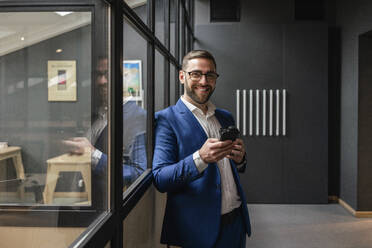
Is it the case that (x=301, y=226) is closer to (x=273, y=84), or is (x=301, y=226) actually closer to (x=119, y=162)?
(x=273, y=84)

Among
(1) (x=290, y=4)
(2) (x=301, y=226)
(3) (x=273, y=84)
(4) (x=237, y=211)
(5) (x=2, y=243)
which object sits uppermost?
(1) (x=290, y=4)

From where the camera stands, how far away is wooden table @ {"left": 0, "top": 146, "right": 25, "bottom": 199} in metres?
0.49

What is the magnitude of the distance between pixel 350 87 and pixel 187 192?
364 centimetres

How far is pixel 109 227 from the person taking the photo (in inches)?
35.7

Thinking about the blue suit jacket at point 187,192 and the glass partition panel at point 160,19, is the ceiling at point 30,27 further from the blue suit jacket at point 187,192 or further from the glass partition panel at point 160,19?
the glass partition panel at point 160,19

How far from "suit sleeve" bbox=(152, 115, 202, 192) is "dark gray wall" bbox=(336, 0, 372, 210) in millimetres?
3346

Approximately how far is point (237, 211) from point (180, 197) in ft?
1.05

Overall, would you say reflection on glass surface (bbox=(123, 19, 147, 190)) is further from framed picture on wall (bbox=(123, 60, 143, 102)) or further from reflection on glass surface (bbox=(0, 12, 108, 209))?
reflection on glass surface (bbox=(0, 12, 108, 209))

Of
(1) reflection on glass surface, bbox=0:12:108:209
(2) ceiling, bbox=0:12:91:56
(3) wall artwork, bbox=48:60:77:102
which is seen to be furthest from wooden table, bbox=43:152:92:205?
(2) ceiling, bbox=0:12:91:56

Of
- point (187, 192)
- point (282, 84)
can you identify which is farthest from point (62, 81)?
point (282, 84)

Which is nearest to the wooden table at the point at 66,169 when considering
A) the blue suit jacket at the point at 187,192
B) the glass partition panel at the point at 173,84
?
the blue suit jacket at the point at 187,192

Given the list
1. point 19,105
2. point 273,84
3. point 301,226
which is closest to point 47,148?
point 19,105

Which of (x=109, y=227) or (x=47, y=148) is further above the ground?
(x=47, y=148)

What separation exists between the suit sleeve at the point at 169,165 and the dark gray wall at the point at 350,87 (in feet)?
11.0
